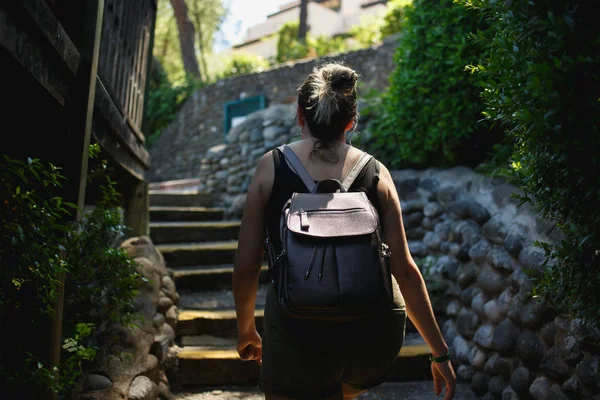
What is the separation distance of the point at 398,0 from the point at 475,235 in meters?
8.12

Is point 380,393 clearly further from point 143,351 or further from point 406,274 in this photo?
point 406,274

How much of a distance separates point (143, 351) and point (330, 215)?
6.95ft

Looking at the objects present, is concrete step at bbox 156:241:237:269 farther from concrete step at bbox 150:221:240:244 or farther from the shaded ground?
the shaded ground

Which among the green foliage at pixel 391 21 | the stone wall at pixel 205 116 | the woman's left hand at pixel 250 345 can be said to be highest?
the green foliage at pixel 391 21

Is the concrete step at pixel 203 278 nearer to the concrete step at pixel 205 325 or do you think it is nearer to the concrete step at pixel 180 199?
the concrete step at pixel 205 325

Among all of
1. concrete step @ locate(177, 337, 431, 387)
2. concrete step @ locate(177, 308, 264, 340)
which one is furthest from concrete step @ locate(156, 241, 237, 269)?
concrete step @ locate(177, 337, 431, 387)

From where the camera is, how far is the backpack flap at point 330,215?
161 cm

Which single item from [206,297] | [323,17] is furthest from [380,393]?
[323,17]

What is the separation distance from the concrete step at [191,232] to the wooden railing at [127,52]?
1287mm

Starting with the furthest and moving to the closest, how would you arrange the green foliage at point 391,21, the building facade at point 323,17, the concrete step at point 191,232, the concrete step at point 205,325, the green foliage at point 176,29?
the building facade at point 323,17
the green foliage at point 176,29
the green foliage at point 391,21
the concrete step at point 191,232
the concrete step at point 205,325

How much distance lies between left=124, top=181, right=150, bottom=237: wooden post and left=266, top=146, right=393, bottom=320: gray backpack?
3.83 metres

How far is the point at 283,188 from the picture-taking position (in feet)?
5.81

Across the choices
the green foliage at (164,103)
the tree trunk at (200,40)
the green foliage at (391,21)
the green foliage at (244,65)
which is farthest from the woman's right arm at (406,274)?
the tree trunk at (200,40)

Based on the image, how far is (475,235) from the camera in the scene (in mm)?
4184
